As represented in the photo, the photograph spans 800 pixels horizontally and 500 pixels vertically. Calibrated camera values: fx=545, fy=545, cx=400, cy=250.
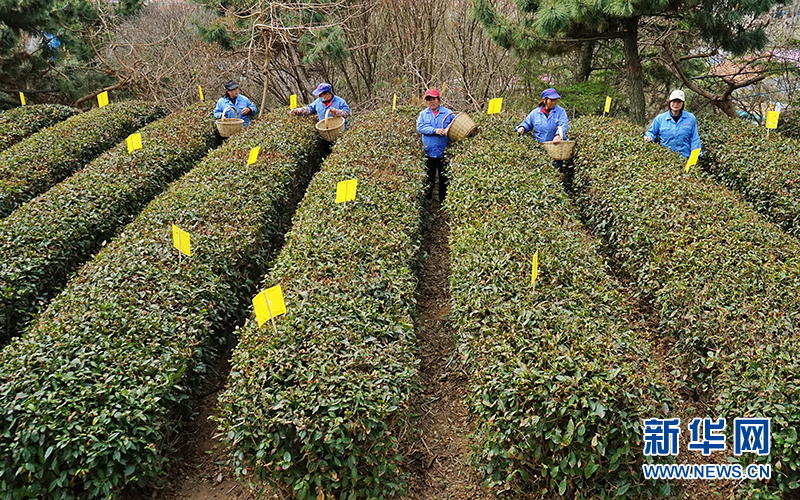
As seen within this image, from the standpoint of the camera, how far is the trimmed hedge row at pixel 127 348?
3.02 m

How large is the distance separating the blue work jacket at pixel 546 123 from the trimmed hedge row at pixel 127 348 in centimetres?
388

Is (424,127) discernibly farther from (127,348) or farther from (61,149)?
(61,149)

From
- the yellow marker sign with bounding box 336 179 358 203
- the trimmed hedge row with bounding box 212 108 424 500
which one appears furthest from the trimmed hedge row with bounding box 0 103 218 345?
the yellow marker sign with bounding box 336 179 358 203

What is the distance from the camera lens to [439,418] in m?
4.12

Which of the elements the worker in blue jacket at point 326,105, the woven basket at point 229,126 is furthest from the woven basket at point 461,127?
the woven basket at point 229,126

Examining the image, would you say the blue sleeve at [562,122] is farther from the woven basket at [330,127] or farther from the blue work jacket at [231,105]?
the blue work jacket at [231,105]

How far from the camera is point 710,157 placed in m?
7.35

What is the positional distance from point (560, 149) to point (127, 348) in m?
5.63

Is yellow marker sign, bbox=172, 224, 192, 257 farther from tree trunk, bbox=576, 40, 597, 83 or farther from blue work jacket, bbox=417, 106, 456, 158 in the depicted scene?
tree trunk, bbox=576, 40, 597, 83

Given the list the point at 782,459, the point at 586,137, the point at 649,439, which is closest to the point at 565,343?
the point at 649,439

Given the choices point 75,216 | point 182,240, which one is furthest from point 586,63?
point 75,216

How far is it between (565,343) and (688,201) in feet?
8.87

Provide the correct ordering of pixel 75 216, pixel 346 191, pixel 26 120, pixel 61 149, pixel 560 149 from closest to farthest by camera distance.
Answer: pixel 346 191
pixel 75 216
pixel 560 149
pixel 61 149
pixel 26 120

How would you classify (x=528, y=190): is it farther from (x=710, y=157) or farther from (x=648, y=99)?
(x=648, y=99)
